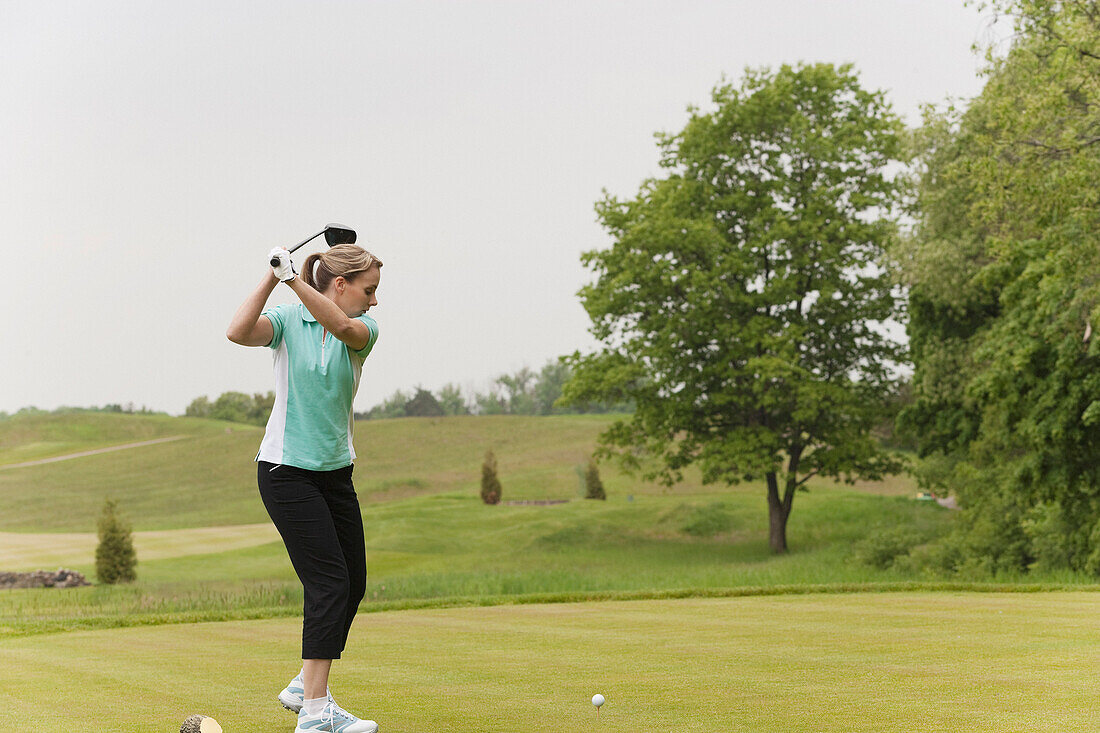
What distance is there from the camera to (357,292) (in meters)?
4.63

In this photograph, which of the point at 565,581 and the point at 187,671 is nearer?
the point at 187,671

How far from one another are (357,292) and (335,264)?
158 mm

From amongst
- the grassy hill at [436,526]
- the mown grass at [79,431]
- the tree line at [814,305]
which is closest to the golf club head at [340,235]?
the grassy hill at [436,526]

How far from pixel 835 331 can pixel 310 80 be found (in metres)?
18.6

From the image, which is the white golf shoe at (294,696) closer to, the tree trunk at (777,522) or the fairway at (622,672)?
the fairway at (622,672)

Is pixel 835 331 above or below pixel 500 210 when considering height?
below

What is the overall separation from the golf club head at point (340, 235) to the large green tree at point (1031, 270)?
1526 cm

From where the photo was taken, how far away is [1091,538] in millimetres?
18672

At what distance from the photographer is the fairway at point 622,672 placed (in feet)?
14.7

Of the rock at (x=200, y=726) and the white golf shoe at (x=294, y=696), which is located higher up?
the rock at (x=200, y=726)

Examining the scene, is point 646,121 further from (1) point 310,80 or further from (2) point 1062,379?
(2) point 1062,379

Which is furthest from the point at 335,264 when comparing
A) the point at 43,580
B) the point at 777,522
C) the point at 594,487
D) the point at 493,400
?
the point at 493,400

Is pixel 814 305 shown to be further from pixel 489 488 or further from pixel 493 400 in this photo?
pixel 493 400

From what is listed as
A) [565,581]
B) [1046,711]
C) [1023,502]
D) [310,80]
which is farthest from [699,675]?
[310,80]
